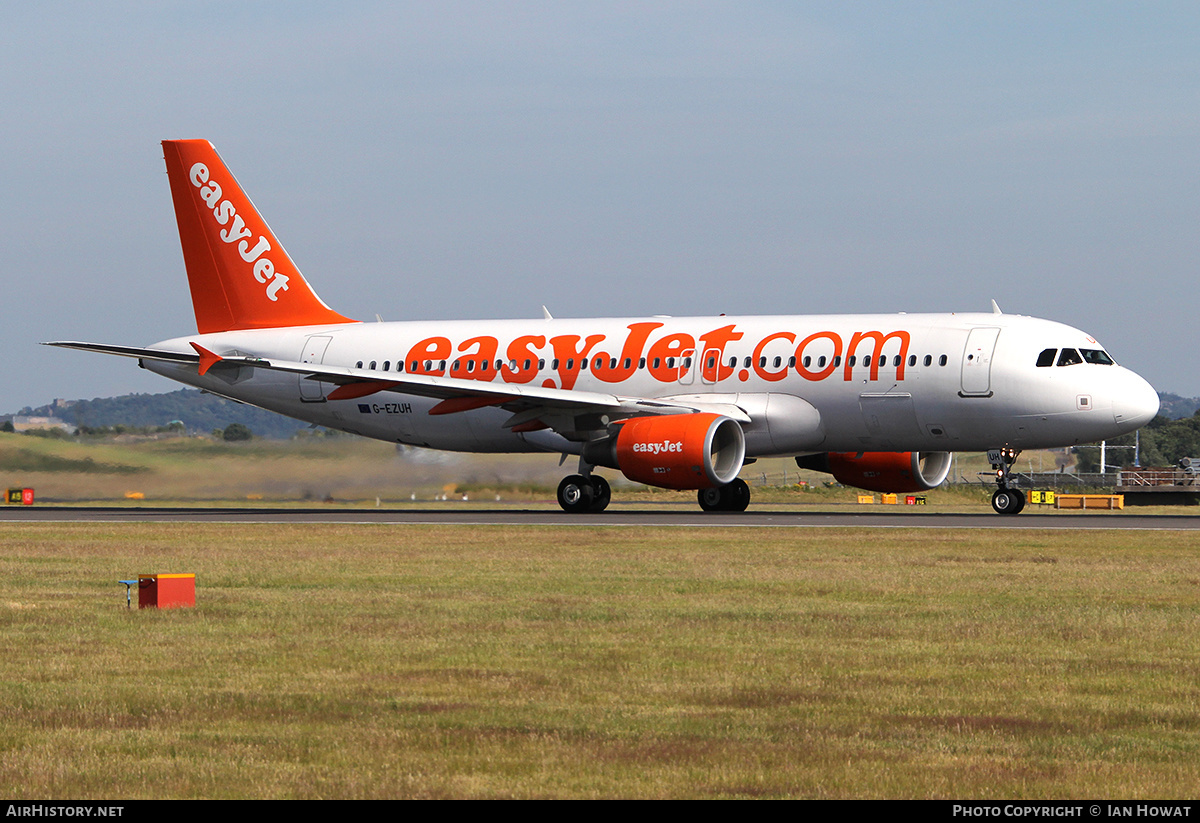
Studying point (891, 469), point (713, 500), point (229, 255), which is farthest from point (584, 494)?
point (229, 255)

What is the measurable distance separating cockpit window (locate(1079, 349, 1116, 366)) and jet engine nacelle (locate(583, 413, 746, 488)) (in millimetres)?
7219

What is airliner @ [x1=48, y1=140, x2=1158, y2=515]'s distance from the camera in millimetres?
30797

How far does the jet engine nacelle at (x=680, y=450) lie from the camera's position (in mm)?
30172

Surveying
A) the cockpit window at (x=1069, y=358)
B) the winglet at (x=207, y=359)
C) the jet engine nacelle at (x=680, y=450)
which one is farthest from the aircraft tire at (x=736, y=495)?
the winglet at (x=207, y=359)

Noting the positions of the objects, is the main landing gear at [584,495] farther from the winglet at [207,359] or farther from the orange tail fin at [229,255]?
the orange tail fin at [229,255]

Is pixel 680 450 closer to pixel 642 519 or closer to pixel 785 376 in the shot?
pixel 642 519

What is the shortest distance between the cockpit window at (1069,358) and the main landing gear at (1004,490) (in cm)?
235

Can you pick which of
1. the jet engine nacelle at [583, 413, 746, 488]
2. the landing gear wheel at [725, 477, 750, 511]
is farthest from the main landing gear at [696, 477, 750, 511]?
the jet engine nacelle at [583, 413, 746, 488]

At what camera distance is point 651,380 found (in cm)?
3431

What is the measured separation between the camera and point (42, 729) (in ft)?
28.2

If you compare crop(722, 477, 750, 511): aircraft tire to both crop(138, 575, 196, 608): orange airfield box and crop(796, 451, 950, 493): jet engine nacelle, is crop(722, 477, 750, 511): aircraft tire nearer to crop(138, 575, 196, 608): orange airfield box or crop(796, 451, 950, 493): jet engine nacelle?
crop(796, 451, 950, 493): jet engine nacelle

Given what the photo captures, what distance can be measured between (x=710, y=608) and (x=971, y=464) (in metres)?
72.9
